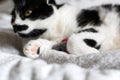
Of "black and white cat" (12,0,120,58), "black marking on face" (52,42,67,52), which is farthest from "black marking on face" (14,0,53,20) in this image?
"black marking on face" (52,42,67,52)

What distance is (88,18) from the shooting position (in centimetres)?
96

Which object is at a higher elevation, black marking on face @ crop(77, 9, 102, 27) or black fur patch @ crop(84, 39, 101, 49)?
black marking on face @ crop(77, 9, 102, 27)

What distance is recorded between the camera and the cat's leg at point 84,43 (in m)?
0.86

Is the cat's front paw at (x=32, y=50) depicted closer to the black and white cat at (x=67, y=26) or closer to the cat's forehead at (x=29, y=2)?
the black and white cat at (x=67, y=26)

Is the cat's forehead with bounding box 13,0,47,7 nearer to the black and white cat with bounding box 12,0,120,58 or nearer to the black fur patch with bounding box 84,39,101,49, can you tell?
the black and white cat with bounding box 12,0,120,58

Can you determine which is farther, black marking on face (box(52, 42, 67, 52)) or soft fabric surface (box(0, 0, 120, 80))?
black marking on face (box(52, 42, 67, 52))

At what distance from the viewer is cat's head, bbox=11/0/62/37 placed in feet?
2.91

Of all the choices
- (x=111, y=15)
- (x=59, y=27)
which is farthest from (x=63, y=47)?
(x=111, y=15)

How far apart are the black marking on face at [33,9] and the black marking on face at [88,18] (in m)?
0.12

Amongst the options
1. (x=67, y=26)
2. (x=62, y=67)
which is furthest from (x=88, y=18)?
(x=62, y=67)

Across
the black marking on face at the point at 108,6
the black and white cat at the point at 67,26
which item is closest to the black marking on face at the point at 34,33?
the black and white cat at the point at 67,26

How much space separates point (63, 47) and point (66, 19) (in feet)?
0.33

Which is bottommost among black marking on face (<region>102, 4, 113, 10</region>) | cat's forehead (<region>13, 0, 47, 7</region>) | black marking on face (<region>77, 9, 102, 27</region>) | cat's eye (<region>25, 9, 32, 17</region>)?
black marking on face (<region>77, 9, 102, 27</region>)

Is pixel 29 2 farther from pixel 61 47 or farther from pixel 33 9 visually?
pixel 61 47
